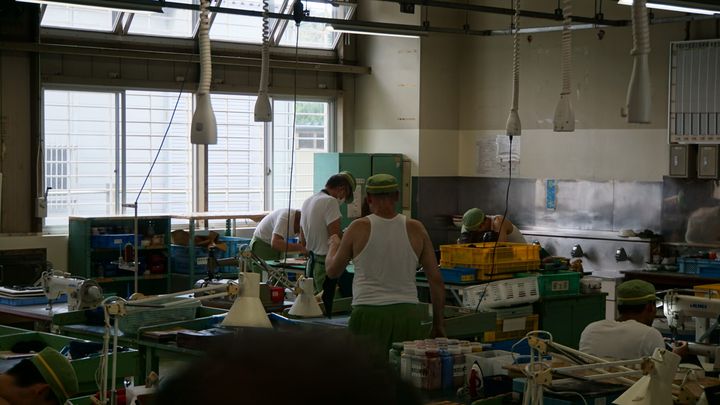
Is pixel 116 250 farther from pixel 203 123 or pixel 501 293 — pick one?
pixel 203 123

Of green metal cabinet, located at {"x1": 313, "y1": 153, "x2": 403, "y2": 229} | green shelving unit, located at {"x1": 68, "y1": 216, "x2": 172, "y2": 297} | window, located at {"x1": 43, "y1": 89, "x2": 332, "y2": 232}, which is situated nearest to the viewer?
green shelving unit, located at {"x1": 68, "y1": 216, "x2": 172, "y2": 297}

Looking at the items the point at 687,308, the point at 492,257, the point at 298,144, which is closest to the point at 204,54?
the point at 492,257

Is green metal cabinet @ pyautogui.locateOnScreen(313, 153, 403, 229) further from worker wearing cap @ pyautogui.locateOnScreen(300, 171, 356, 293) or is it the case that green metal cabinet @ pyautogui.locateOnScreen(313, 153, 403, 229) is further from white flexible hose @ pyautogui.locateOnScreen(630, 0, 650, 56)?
white flexible hose @ pyautogui.locateOnScreen(630, 0, 650, 56)

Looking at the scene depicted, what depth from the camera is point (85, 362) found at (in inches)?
161

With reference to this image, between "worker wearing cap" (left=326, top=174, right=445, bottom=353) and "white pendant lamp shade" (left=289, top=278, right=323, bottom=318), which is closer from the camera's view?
"worker wearing cap" (left=326, top=174, right=445, bottom=353)

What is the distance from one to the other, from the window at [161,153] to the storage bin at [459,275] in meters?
2.96

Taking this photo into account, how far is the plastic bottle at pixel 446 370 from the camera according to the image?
12.7ft

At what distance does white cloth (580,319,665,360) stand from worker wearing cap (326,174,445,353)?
2.74ft

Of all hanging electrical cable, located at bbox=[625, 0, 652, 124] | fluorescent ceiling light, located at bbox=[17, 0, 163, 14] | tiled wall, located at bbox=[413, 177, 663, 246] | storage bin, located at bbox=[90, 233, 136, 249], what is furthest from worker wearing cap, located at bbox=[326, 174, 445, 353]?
tiled wall, located at bbox=[413, 177, 663, 246]

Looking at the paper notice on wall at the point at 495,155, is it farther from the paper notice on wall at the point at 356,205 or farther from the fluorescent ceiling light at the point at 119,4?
the fluorescent ceiling light at the point at 119,4

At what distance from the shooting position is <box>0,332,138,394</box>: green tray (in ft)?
13.4

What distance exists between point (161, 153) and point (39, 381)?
638 centimetres

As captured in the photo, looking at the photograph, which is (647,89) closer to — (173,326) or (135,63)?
(173,326)

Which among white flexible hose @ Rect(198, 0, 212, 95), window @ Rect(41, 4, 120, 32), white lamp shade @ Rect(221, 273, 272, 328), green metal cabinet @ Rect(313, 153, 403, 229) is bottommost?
white lamp shade @ Rect(221, 273, 272, 328)
